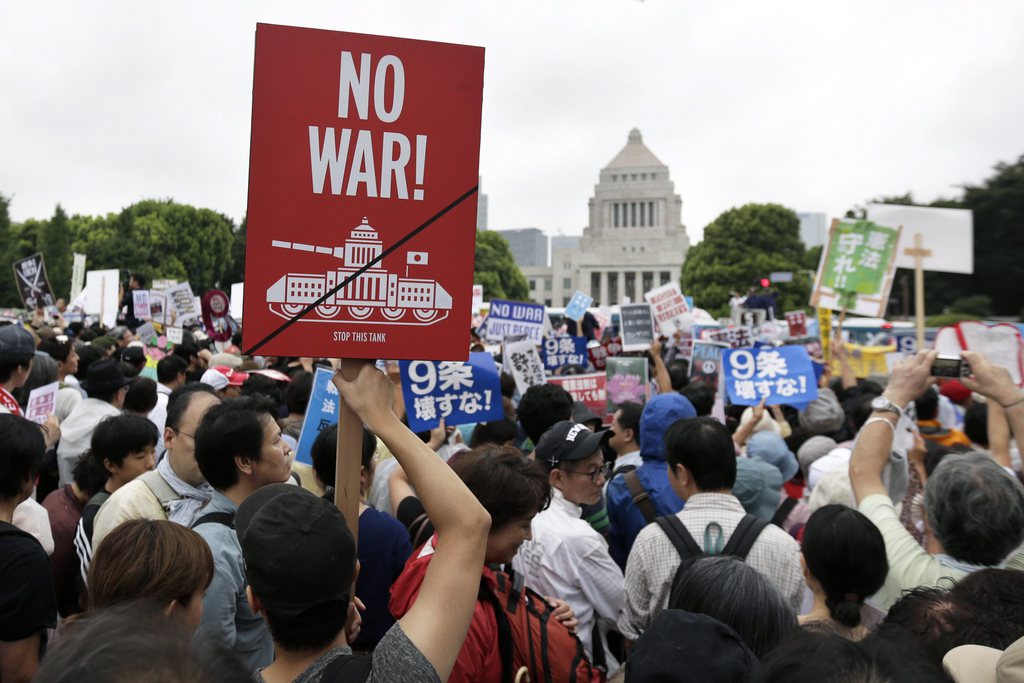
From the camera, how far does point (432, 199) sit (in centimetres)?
210

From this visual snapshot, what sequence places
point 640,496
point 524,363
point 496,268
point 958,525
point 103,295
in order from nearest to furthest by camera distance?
point 958,525
point 640,496
point 524,363
point 103,295
point 496,268

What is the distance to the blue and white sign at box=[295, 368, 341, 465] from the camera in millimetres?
4414

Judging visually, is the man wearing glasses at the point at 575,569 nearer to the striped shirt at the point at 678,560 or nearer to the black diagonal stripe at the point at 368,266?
the striped shirt at the point at 678,560

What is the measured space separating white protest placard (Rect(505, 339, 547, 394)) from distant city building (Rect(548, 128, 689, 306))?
280 feet

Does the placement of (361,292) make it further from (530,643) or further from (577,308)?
(577,308)

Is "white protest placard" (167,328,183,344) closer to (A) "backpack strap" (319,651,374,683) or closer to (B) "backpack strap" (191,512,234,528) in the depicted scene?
(B) "backpack strap" (191,512,234,528)

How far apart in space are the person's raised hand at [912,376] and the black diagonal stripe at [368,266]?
2007 mm

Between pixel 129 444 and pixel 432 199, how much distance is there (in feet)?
7.01

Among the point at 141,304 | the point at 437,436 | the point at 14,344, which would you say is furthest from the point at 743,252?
the point at 14,344

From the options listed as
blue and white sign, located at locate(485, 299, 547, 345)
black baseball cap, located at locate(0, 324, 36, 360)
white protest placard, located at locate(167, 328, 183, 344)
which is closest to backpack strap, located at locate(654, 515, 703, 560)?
black baseball cap, located at locate(0, 324, 36, 360)

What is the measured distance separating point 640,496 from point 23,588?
2.53 metres

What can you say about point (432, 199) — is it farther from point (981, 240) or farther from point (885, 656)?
point (981, 240)

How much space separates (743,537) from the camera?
3.00 meters

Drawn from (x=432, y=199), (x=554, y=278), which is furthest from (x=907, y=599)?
(x=554, y=278)
